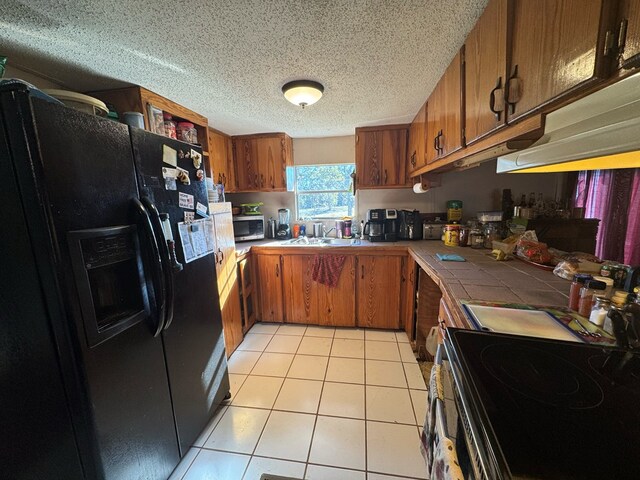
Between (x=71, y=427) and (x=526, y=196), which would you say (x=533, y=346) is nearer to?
(x=71, y=427)

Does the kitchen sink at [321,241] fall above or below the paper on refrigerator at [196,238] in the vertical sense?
below

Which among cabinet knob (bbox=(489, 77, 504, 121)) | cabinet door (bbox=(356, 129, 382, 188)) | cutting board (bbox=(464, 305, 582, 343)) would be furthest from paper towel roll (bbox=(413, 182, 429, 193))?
cutting board (bbox=(464, 305, 582, 343))

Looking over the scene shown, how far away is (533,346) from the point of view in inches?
30.2

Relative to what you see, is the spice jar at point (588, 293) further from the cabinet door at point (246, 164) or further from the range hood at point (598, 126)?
the cabinet door at point (246, 164)

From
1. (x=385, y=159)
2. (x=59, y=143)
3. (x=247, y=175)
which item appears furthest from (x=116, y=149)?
(x=385, y=159)

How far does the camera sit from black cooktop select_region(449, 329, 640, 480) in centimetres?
44

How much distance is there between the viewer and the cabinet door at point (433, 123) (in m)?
1.68

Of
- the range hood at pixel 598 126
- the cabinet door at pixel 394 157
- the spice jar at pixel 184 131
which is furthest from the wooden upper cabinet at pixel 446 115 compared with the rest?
the spice jar at pixel 184 131

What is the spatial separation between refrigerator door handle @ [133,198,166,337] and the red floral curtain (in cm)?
341

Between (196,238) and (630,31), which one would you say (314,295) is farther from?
(630,31)

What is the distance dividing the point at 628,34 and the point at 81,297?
163 centimetres

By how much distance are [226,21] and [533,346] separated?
65.4 inches

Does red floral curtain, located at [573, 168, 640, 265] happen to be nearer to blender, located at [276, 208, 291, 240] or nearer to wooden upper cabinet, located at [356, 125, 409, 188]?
wooden upper cabinet, located at [356, 125, 409, 188]

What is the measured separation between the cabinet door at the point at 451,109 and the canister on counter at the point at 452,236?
97cm
